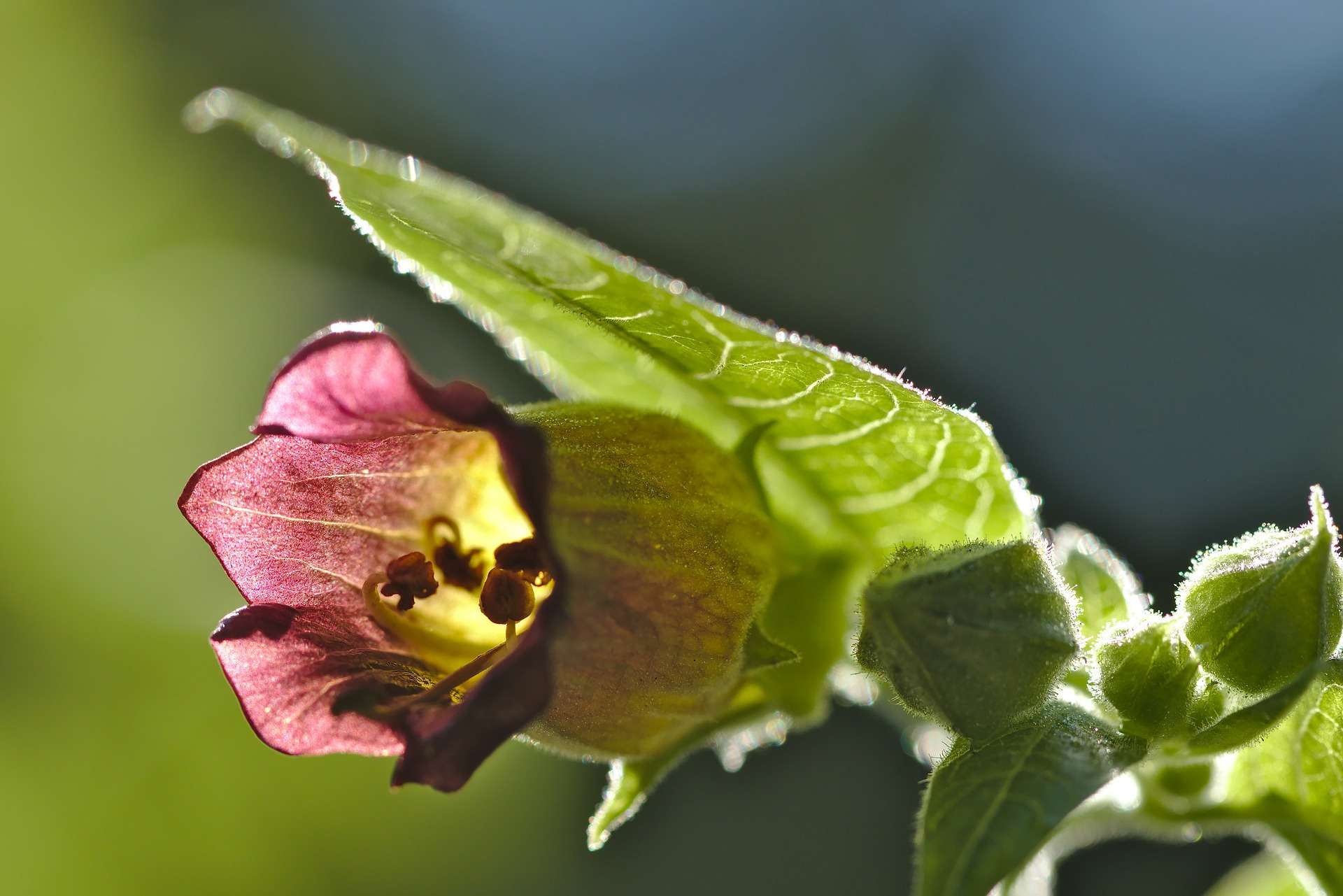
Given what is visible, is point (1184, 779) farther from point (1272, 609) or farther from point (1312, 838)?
point (1272, 609)

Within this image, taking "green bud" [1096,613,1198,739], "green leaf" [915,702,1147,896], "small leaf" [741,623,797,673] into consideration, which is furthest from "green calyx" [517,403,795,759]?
"green bud" [1096,613,1198,739]

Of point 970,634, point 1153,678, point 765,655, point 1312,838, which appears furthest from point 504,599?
point 1312,838

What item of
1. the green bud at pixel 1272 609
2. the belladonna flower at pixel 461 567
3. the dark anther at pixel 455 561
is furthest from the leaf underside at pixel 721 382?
the green bud at pixel 1272 609

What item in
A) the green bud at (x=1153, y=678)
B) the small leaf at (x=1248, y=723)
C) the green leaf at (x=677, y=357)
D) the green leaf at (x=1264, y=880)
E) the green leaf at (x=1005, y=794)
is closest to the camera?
the green leaf at (x=1005, y=794)

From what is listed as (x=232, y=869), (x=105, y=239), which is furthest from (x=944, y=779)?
(x=105, y=239)

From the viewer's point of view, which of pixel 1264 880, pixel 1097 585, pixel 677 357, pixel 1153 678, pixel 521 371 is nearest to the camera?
pixel 1153 678

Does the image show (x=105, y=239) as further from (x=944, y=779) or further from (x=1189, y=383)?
(x=1189, y=383)

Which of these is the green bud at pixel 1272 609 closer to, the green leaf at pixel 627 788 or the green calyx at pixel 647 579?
the green calyx at pixel 647 579
